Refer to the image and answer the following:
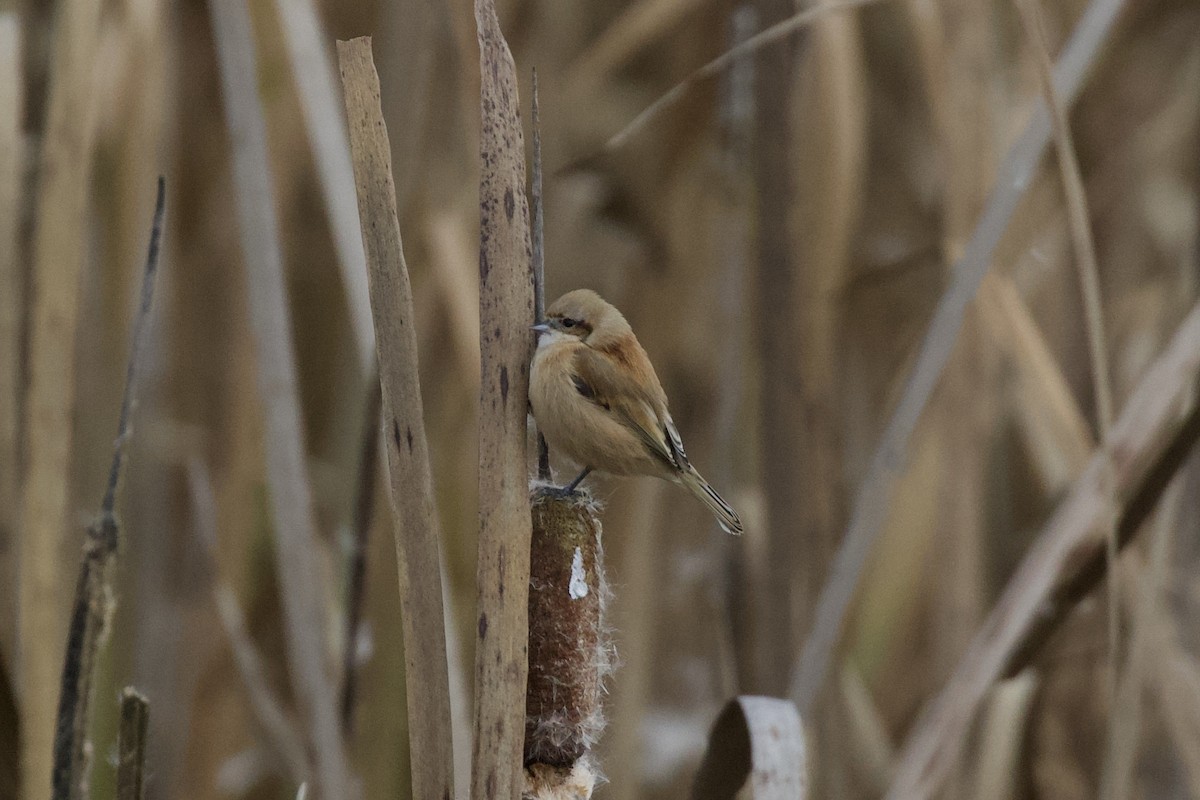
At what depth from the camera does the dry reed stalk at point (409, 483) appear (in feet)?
2.95

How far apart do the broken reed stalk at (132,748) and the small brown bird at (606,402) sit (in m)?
0.47

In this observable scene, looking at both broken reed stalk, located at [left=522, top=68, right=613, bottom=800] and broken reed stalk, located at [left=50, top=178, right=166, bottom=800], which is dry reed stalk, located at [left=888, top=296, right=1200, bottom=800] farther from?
broken reed stalk, located at [left=50, top=178, right=166, bottom=800]

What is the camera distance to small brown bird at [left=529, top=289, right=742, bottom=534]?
50.4 inches

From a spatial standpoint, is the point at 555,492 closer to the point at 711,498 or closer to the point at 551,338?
the point at 551,338

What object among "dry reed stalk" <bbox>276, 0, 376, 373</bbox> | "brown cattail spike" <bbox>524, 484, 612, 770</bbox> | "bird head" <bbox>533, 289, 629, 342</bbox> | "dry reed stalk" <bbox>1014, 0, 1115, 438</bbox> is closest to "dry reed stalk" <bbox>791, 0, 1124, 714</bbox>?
"dry reed stalk" <bbox>1014, 0, 1115, 438</bbox>

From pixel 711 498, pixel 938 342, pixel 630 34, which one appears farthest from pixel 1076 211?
pixel 630 34

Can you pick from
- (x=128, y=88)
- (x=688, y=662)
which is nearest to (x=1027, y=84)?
(x=688, y=662)

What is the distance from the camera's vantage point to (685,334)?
96.4 inches

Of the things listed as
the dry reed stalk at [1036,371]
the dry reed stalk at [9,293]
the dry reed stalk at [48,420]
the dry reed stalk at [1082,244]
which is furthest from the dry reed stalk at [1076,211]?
the dry reed stalk at [9,293]

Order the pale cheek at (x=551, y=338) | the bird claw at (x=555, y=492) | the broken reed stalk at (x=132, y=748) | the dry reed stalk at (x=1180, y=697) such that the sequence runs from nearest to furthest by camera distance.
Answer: the broken reed stalk at (x=132, y=748), the bird claw at (x=555, y=492), the pale cheek at (x=551, y=338), the dry reed stalk at (x=1180, y=697)

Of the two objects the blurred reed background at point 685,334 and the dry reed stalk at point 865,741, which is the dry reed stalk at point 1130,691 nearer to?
the blurred reed background at point 685,334

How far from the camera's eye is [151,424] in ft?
6.74

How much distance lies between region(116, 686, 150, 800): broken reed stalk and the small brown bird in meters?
0.47

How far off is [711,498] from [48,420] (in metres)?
0.73
